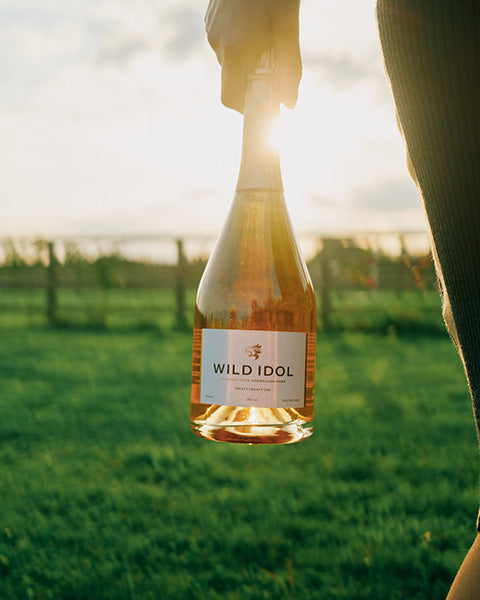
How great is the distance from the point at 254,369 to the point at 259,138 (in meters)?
0.49

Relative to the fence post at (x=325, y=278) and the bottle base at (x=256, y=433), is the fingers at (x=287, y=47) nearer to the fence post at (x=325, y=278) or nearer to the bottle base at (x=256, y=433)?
the bottle base at (x=256, y=433)

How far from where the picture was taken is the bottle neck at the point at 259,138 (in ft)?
3.78

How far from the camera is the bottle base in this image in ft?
3.66

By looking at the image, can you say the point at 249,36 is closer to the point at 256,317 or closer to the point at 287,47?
the point at 287,47

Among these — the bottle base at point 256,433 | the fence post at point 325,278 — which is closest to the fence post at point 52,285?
the fence post at point 325,278

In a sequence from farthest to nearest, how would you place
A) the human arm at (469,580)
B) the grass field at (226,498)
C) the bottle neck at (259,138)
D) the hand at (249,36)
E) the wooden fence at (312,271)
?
the wooden fence at (312,271) → the grass field at (226,498) → the bottle neck at (259,138) → the hand at (249,36) → the human arm at (469,580)

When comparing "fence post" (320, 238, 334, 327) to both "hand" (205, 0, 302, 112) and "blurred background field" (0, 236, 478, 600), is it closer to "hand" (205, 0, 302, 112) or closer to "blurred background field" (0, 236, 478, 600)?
"blurred background field" (0, 236, 478, 600)

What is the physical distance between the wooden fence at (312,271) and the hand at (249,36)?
7.39 meters

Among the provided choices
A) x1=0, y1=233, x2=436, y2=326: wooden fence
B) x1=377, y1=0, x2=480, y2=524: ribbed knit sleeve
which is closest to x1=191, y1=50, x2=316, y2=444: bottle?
x1=377, y1=0, x2=480, y2=524: ribbed knit sleeve

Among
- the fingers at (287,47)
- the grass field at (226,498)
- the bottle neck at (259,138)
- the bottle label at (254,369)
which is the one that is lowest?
the grass field at (226,498)

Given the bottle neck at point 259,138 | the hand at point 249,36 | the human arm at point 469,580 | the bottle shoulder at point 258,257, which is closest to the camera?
the human arm at point 469,580

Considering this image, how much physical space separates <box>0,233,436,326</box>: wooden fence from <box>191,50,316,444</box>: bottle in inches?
282

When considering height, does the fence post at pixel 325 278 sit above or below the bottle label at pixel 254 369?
above

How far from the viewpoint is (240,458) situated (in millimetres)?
3482
